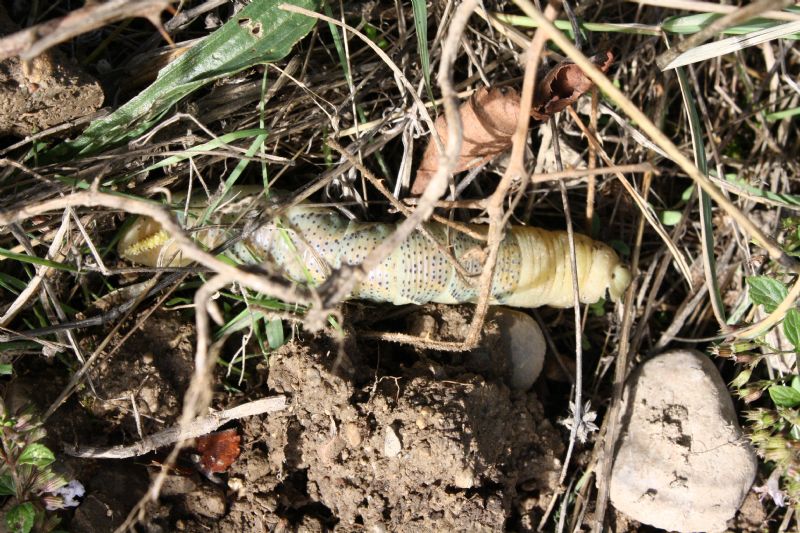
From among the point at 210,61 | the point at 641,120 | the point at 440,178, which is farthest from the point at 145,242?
the point at 641,120

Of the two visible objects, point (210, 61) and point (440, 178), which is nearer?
point (440, 178)

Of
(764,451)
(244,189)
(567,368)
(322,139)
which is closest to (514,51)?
(322,139)

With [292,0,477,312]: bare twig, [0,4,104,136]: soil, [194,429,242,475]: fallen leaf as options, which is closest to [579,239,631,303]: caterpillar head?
[292,0,477,312]: bare twig

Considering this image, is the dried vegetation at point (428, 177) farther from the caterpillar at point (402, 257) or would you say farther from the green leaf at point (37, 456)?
the green leaf at point (37, 456)

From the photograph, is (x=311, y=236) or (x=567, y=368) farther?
(x=567, y=368)

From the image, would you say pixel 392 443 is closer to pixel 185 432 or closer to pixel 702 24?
pixel 185 432

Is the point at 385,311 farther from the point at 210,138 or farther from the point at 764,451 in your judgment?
the point at 764,451
